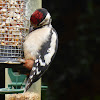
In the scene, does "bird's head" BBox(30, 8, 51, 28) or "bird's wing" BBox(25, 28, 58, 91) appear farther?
"bird's head" BBox(30, 8, 51, 28)

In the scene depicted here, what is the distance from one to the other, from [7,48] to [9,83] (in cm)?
35

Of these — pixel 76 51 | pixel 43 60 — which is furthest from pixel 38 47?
pixel 76 51

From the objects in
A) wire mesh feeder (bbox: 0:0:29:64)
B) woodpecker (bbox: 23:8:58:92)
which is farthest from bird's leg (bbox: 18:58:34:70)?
wire mesh feeder (bbox: 0:0:29:64)

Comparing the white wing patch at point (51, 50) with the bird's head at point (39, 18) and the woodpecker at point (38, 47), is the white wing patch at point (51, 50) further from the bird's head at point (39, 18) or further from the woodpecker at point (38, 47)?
the bird's head at point (39, 18)

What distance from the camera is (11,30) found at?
5.18 meters

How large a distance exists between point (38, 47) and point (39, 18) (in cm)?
28

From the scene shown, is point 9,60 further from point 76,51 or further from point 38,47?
point 76,51

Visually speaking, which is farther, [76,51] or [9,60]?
[76,51]

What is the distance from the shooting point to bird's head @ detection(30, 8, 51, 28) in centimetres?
511

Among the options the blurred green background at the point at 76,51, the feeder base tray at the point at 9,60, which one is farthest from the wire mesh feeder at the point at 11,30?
the blurred green background at the point at 76,51

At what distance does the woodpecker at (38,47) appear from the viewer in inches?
198

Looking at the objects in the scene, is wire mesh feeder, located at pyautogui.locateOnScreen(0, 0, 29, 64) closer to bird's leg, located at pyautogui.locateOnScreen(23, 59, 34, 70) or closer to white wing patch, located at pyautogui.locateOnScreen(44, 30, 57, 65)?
bird's leg, located at pyautogui.locateOnScreen(23, 59, 34, 70)

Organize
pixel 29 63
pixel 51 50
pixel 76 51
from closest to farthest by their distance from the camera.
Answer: pixel 29 63
pixel 51 50
pixel 76 51

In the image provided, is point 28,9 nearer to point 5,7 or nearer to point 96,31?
point 5,7
